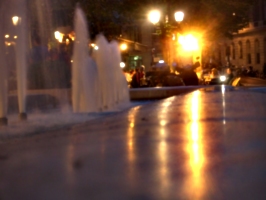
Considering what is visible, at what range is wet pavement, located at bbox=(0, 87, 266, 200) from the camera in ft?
16.9

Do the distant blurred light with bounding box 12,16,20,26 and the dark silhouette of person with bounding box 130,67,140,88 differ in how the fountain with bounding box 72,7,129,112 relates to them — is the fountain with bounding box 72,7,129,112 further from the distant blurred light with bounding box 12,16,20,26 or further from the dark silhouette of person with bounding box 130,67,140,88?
the dark silhouette of person with bounding box 130,67,140,88

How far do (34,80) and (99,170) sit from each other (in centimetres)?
1539

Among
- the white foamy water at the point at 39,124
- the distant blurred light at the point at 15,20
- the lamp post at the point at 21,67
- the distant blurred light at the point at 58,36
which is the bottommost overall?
the white foamy water at the point at 39,124

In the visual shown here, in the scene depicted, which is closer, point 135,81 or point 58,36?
point 58,36

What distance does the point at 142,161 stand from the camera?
253 inches

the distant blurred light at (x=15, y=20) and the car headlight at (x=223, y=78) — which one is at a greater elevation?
the distant blurred light at (x=15, y=20)

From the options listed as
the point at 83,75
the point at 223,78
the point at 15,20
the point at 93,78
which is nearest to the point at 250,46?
the point at 223,78

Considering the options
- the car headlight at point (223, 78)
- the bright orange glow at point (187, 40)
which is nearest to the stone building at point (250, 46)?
the car headlight at point (223, 78)

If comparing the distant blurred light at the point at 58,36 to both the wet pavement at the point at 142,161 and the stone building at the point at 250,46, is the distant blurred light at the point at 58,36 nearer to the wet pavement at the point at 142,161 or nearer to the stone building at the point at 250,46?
the wet pavement at the point at 142,161

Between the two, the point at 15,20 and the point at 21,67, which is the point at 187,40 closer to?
the point at 15,20

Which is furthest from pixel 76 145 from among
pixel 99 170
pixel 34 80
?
pixel 34 80

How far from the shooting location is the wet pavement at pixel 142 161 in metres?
5.15

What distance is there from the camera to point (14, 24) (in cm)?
1245

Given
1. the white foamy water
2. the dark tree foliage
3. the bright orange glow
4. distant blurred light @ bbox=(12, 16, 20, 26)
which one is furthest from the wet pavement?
the bright orange glow
